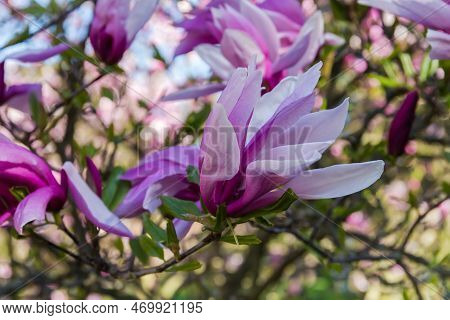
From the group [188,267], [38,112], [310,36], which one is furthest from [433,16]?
[38,112]

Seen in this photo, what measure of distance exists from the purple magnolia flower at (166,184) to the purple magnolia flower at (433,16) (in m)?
0.30

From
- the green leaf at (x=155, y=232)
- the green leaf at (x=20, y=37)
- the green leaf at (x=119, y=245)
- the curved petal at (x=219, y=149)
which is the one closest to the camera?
the curved petal at (x=219, y=149)

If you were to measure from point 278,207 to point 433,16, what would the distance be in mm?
312

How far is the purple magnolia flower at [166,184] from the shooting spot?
2.43 ft

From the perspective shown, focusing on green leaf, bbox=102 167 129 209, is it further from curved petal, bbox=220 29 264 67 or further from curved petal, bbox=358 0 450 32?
curved petal, bbox=358 0 450 32

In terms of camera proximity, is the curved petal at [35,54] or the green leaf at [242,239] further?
the curved petal at [35,54]

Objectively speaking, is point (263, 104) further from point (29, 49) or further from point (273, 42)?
point (29, 49)

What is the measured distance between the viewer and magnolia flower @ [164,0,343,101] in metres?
0.84

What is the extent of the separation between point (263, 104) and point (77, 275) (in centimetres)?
107

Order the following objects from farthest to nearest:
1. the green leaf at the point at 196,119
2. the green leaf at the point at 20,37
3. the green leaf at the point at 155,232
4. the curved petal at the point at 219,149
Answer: the green leaf at the point at 196,119 < the green leaf at the point at 20,37 < the green leaf at the point at 155,232 < the curved petal at the point at 219,149

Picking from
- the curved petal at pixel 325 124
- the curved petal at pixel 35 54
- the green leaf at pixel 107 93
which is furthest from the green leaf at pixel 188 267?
the green leaf at pixel 107 93

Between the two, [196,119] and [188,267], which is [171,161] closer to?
[188,267]

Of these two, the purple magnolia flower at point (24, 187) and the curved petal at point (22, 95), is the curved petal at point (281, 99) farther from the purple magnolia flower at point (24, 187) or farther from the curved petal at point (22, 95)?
the curved petal at point (22, 95)
